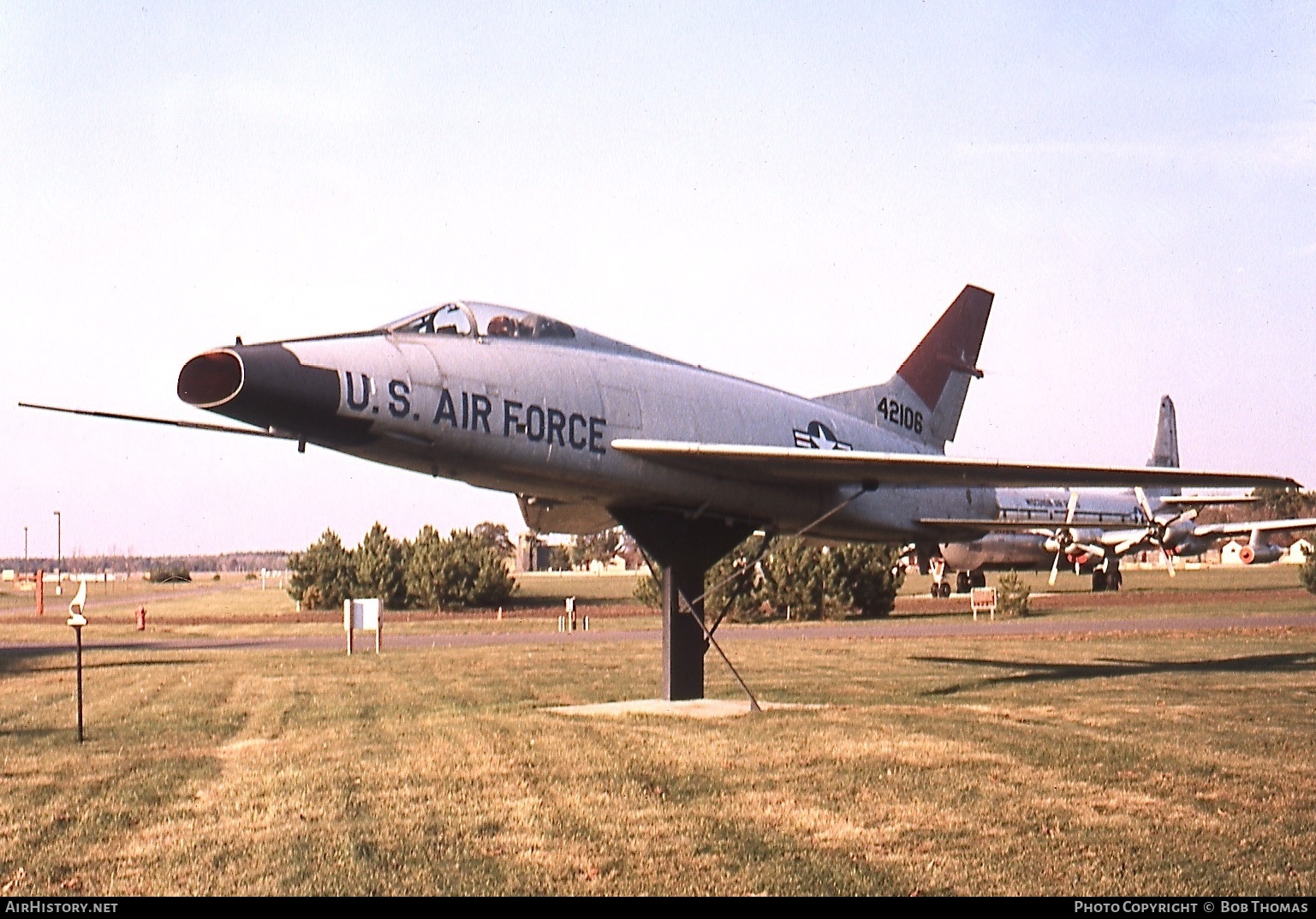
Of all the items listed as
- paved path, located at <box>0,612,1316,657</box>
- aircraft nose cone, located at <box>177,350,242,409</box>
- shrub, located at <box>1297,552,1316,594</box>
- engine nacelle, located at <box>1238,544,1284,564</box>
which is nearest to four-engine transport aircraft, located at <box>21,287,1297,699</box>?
aircraft nose cone, located at <box>177,350,242,409</box>

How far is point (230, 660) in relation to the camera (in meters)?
25.4

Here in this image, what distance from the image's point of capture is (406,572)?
1874 inches

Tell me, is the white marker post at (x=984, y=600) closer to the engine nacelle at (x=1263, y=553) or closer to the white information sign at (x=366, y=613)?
the white information sign at (x=366, y=613)

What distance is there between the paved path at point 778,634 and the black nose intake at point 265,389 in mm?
17852

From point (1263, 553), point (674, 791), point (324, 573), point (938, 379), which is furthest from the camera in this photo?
point (1263, 553)

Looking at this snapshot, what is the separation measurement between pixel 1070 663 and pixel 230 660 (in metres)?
16.6

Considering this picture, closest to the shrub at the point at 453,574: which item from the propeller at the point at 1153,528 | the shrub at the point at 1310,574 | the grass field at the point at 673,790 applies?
the propeller at the point at 1153,528

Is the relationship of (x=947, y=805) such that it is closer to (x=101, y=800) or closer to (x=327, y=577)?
(x=101, y=800)

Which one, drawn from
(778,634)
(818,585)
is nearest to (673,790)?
(778,634)

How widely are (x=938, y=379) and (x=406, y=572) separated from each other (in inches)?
1243

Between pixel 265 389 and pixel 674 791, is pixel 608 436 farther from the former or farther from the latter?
pixel 674 791

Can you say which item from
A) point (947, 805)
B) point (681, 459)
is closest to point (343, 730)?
point (681, 459)

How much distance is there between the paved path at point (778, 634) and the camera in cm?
2992

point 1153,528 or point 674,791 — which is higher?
point 1153,528
